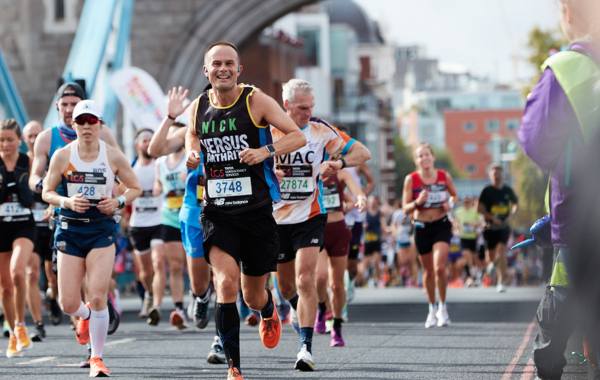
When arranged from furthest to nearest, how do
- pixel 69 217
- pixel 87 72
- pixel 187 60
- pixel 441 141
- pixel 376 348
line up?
pixel 441 141 < pixel 187 60 < pixel 87 72 < pixel 376 348 < pixel 69 217

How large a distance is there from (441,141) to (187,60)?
Result: 143 meters

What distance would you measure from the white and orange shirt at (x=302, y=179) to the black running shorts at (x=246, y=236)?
207cm

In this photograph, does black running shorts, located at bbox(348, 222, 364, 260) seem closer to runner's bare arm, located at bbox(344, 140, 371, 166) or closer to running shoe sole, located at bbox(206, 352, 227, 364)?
runner's bare arm, located at bbox(344, 140, 371, 166)

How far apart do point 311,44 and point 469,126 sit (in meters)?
70.7

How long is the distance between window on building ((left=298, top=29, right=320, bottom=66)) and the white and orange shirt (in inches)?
3731

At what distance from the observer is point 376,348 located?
1263 cm

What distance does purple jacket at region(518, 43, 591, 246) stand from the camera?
5.91 meters

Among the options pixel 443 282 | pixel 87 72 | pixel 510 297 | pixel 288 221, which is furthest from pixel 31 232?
pixel 87 72

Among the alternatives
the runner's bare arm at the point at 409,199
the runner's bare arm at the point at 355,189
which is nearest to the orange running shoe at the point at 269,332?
the runner's bare arm at the point at 355,189

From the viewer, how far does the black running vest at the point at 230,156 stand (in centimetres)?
887

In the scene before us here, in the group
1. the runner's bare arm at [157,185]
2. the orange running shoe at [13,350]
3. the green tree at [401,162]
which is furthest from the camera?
the green tree at [401,162]

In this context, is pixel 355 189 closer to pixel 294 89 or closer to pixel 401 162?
pixel 294 89

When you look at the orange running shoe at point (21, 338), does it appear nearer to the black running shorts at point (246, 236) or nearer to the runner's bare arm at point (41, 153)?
the runner's bare arm at point (41, 153)

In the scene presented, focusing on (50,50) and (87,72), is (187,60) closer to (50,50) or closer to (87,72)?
(50,50)
